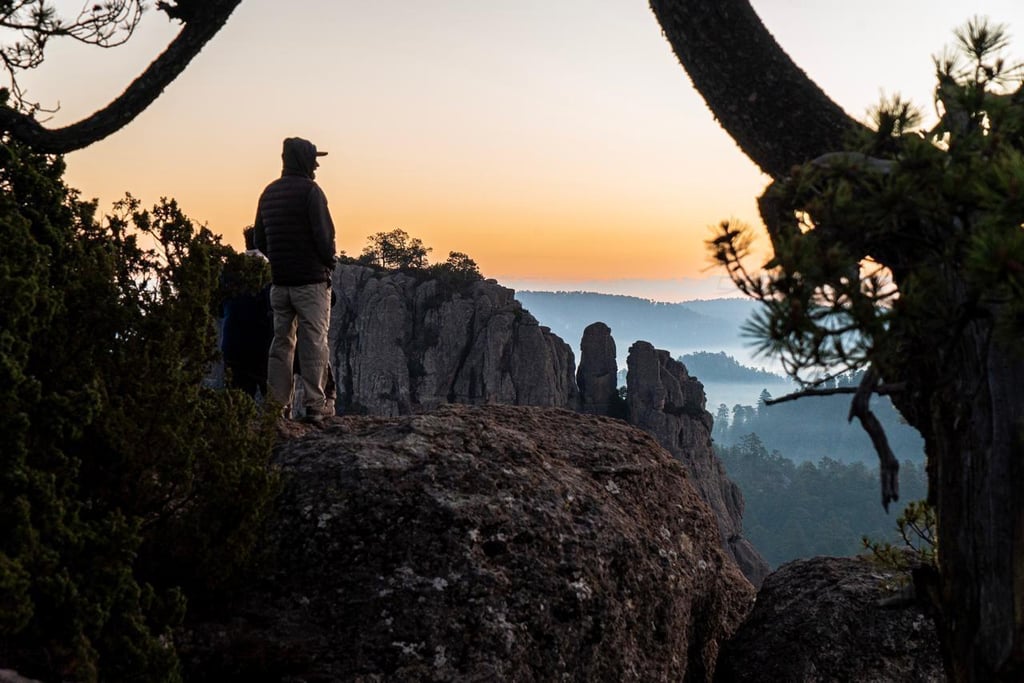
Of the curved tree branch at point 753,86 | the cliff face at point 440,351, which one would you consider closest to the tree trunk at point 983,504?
the curved tree branch at point 753,86

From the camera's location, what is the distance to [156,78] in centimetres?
762

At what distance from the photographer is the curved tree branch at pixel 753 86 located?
19.8 ft

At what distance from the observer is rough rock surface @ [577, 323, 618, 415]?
88.8m

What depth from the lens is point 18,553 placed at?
4.30m

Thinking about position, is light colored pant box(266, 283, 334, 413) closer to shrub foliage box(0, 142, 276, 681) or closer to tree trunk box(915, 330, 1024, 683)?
shrub foliage box(0, 142, 276, 681)

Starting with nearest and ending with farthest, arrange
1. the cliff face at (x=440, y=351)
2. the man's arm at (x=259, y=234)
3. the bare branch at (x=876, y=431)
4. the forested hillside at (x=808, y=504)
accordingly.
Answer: the bare branch at (x=876, y=431) < the man's arm at (x=259, y=234) < the cliff face at (x=440, y=351) < the forested hillside at (x=808, y=504)

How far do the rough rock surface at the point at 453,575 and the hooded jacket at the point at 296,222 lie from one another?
8.61 ft

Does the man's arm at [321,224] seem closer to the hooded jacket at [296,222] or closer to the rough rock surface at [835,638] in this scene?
the hooded jacket at [296,222]

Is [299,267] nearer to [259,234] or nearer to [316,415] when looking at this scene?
[259,234]

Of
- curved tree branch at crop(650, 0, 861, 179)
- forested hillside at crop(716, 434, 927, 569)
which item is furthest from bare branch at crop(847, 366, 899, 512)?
forested hillside at crop(716, 434, 927, 569)

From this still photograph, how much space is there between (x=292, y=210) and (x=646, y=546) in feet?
18.7

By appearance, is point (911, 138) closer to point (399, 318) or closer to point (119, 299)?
point (119, 299)

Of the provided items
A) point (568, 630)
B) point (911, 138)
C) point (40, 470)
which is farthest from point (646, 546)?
point (40, 470)

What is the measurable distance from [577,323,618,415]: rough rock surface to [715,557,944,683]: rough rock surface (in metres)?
80.1
